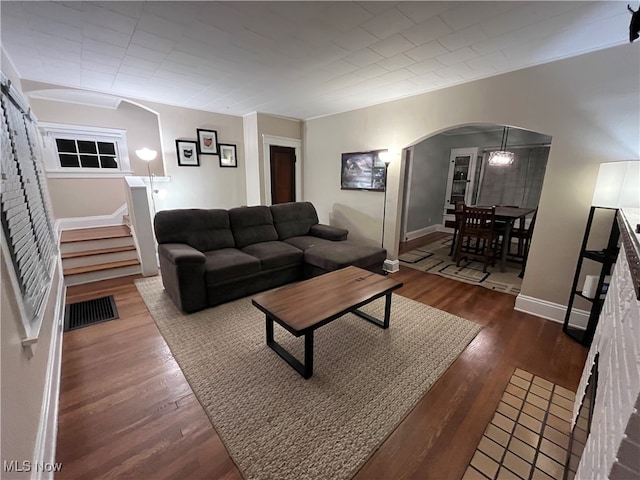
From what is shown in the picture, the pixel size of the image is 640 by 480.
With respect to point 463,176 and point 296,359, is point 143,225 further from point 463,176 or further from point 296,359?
point 463,176

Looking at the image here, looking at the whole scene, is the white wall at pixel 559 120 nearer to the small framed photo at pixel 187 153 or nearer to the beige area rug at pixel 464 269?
the beige area rug at pixel 464 269

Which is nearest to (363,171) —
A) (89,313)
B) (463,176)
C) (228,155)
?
(228,155)

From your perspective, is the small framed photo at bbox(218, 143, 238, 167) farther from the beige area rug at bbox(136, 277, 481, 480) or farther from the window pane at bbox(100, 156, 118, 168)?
the beige area rug at bbox(136, 277, 481, 480)

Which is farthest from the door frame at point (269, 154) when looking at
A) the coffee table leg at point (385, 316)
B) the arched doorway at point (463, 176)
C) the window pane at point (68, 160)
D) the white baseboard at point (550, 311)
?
the white baseboard at point (550, 311)

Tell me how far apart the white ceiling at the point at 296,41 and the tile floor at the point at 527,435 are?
97.9 inches

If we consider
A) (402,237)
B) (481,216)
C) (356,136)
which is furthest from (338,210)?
(481,216)

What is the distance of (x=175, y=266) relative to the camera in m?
2.54

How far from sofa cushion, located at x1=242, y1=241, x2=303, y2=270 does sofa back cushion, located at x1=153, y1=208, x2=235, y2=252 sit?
0.36 meters

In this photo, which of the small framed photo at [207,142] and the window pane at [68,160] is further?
the window pane at [68,160]

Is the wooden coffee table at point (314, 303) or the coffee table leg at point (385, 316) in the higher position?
the wooden coffee table at point (314, 303)

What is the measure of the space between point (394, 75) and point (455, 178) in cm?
440

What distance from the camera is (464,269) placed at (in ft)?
13.2

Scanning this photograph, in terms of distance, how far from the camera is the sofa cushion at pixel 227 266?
271cm

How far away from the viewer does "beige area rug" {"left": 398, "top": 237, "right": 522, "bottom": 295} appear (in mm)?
3490
